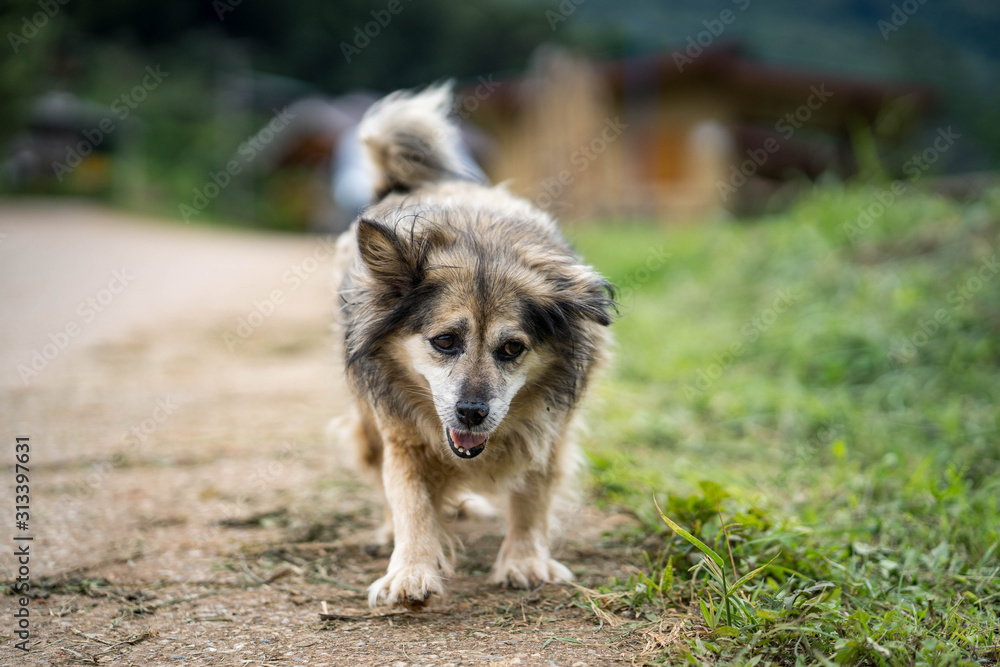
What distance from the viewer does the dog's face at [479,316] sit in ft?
8.73

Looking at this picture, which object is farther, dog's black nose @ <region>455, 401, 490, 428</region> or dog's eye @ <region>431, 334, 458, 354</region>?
dog's eye @ <region>431, 334, 458, 354</region>

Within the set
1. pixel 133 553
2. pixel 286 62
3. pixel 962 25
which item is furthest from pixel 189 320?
pixel 286 62

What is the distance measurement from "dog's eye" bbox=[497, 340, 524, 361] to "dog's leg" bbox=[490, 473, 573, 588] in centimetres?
57

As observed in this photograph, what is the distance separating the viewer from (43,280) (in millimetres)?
9219

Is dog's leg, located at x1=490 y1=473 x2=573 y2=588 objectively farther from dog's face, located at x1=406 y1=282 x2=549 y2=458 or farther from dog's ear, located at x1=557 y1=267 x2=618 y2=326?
dog's ear, located at x1=557 y1=267 x2=618 y2=326

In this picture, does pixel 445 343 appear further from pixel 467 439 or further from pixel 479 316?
pixel 467 439

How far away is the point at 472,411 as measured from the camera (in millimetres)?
2537

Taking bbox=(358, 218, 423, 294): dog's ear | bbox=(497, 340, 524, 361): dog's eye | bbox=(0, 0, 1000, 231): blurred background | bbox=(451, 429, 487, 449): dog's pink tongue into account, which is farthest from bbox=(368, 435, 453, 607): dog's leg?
bbox=(0, 0, 1000, 231): blurred background

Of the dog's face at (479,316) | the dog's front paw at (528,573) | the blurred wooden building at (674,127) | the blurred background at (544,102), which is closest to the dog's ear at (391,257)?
the dog's face at (479,316)

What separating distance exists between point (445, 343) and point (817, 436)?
2852 millimetres

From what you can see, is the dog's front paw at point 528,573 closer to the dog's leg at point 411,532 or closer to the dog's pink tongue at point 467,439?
the dog's leg at point 411,532

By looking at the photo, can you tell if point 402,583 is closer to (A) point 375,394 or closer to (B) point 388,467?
(B) point 388,467

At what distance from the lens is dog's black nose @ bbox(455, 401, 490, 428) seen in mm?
2537

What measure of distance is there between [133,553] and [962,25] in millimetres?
13181
